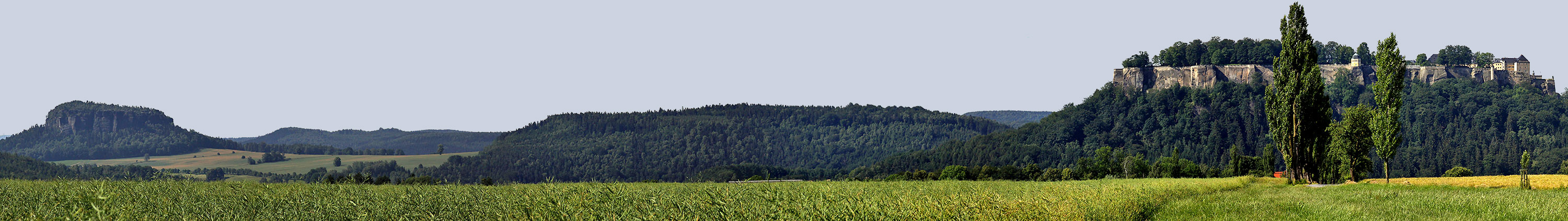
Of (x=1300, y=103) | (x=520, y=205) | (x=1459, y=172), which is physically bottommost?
(x=1459, y=172)

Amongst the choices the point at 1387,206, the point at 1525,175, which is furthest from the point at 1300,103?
the point at 1387,206

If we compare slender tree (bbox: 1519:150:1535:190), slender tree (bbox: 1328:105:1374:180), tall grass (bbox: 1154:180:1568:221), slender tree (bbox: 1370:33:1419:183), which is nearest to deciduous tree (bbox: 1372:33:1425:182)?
slender tree (bbox: 1370:33:1419:183)

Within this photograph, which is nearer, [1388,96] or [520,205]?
[520,205]

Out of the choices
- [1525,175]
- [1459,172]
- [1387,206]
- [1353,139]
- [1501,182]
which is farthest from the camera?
[1459,172]

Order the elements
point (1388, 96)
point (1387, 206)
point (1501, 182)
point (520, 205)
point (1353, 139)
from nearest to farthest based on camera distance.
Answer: point (520, 205), point (1387, 206), point (1501, 182), point (1388, 96), point (1353, 139)

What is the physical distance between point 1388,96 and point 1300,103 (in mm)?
3876

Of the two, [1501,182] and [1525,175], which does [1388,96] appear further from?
[1525,175]

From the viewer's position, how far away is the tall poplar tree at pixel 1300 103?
43.9m

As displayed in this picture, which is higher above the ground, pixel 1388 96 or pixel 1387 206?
pixel 1388 96

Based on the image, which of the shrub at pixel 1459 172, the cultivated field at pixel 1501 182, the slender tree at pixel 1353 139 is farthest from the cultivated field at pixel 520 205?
the shrub at pixel 1459 172

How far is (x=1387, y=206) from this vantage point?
773 inches

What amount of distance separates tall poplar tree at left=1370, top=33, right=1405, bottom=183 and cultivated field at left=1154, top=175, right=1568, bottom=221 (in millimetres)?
18596

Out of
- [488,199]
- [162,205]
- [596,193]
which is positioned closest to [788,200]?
[596,193]

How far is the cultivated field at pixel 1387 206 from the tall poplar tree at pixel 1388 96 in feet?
61.0
